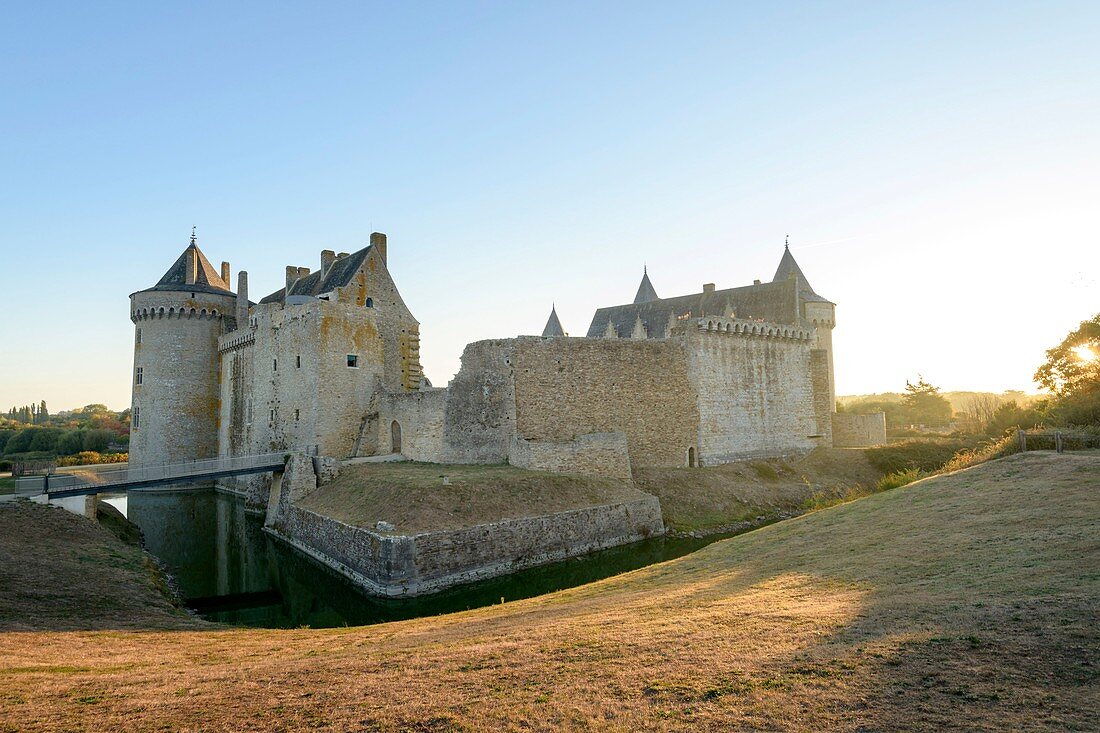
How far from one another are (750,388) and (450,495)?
19.4 meters

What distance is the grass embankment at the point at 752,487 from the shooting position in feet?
84.1

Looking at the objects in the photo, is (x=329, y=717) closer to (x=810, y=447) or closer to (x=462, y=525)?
(x=462, y=525)

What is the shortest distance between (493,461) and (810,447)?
19506 millimetres

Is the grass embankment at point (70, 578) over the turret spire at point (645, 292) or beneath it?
beneath

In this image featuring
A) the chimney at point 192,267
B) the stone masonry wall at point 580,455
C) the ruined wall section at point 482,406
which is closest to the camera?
the stone masonry wall at point 580,455

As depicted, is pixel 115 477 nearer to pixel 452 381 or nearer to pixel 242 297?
pixel 452 381

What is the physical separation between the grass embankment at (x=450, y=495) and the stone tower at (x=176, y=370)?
17.9 metres

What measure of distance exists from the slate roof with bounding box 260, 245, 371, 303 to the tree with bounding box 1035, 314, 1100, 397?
32341 mm

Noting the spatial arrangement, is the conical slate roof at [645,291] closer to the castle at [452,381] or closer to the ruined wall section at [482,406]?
the castle at [452,381]

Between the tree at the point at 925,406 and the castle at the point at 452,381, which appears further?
the tree at the point at 925,406

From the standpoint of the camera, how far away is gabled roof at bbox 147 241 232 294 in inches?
1550

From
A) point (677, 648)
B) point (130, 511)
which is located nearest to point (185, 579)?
point (130, 511)

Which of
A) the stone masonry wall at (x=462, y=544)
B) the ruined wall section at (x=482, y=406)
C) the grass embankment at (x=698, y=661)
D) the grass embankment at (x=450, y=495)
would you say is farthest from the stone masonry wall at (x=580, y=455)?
the grass embankment at (x=698, y=661)

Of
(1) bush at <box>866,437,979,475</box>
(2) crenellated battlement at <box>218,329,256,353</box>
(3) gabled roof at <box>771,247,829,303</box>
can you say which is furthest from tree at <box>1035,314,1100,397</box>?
(2) crenellated battlement at <box>218,329,256,353</box>
